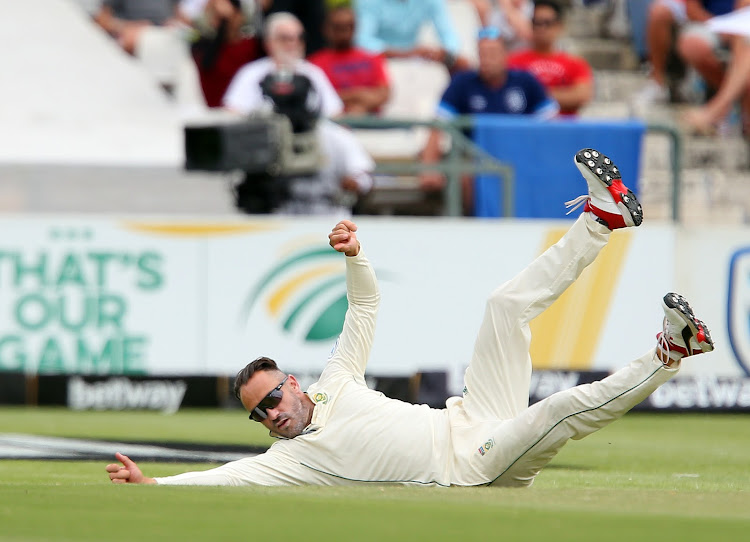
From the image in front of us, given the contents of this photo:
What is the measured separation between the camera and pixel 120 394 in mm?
13336

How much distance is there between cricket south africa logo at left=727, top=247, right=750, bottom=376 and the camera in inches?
533

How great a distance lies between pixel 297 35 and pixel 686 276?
439 centimetres

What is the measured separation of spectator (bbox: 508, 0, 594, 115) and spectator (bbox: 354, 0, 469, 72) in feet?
3.69

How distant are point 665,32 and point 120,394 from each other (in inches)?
324

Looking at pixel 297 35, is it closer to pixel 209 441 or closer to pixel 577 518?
pixel 209 441

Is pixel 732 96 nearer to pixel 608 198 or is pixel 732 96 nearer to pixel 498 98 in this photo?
pixel 498 98

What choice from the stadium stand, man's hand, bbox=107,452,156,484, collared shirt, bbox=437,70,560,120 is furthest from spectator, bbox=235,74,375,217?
man's hand, bbox=107,452,156,484

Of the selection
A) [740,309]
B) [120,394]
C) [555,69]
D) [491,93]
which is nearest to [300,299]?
[120,394]

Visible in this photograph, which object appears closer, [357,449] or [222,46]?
[357,449]

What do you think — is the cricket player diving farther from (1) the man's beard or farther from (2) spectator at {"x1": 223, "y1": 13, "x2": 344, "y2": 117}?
(2) spectator at {"x1": 223, "y1": 13, "x2": 344, "y2": 117}

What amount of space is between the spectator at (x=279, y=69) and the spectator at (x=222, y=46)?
35.7 inches

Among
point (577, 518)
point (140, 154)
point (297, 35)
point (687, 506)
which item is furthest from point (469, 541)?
point (140, 154)

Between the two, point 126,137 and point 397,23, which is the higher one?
point 397,23

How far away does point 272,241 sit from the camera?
13391 millimetres
